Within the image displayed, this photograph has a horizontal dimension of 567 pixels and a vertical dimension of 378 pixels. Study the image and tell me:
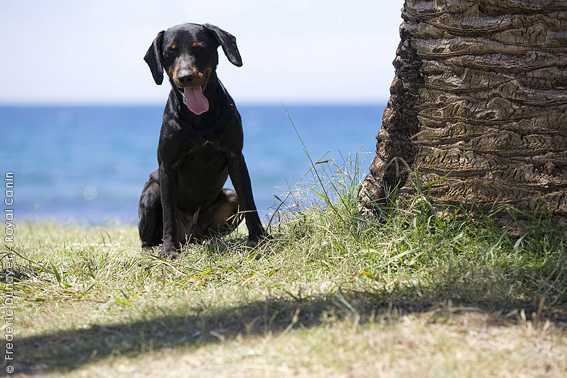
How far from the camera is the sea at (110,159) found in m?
19.8

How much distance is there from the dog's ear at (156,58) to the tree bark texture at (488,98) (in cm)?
164

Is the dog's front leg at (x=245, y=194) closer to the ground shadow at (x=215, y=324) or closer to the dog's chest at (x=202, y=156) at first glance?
the dog's chest at (x=202, y=156)

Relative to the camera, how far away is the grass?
2248mm

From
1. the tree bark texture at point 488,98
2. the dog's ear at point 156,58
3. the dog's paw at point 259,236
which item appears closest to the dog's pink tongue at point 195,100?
the dog's ear at point 156,58

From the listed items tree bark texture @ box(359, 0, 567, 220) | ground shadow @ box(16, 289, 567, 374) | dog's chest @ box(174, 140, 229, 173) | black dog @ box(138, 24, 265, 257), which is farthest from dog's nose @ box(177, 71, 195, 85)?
ground shadow @ box(16, 289, 567, 374)

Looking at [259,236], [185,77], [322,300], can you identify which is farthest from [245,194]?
[322,300]

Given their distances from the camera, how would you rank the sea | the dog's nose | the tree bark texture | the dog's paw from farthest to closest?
the sea
the dog's paw
the dog's nose
the tree bark texture

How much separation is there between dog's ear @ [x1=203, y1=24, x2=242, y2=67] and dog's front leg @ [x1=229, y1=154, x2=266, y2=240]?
0.68 metres

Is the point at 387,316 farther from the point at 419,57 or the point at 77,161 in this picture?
the point at 77,161

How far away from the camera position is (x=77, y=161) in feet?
110

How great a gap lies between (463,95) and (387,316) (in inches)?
58.7

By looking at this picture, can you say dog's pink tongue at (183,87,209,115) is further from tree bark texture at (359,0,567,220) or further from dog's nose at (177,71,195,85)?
tree bark texture at (359,0,567,220)

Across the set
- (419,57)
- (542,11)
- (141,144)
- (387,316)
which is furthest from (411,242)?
(141,144)

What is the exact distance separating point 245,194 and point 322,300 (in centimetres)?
160
